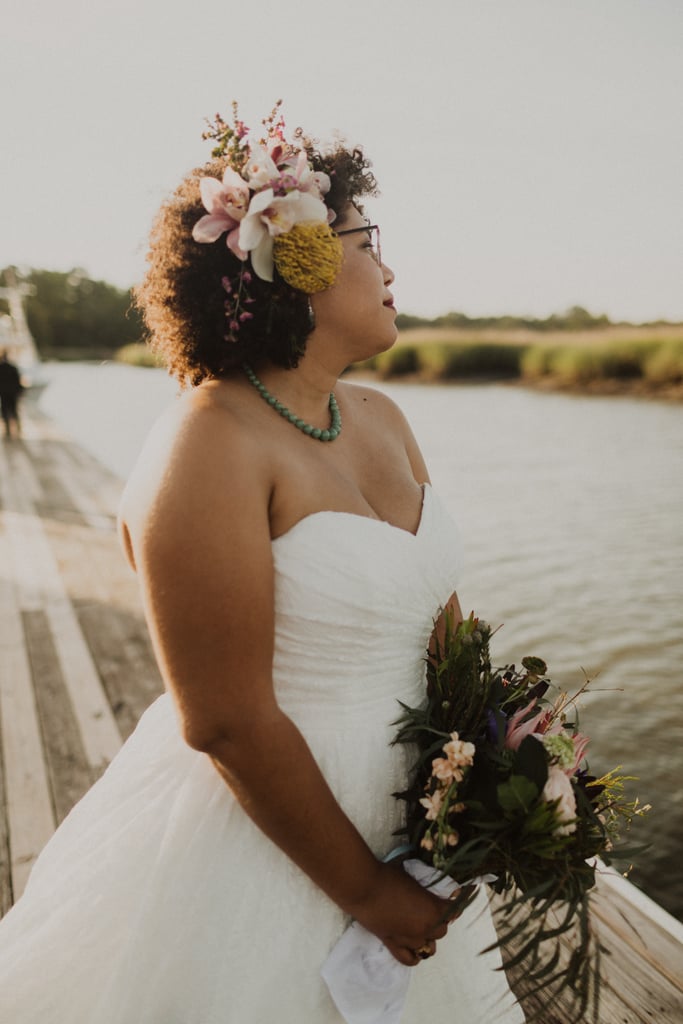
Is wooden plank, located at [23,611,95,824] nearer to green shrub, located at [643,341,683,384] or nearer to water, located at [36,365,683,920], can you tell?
water, located at [36,365,683,920]

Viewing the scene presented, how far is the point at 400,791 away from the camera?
1251 millimetres

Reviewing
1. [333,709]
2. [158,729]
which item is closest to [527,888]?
[333,709]

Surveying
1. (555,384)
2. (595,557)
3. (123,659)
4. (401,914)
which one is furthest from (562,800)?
(555,384)

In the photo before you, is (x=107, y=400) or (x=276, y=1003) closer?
(x=276, y=1003)

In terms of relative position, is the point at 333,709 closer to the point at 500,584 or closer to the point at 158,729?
the point at 158,729

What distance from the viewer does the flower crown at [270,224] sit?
116cm

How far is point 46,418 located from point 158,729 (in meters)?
14.7

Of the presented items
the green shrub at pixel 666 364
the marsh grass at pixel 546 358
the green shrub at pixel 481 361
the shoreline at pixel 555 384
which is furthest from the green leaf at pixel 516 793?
the green shrub at pixel 481 361

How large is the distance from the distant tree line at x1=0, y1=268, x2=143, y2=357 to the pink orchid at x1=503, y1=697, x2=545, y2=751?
215 ft

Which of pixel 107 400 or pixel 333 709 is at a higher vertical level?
pixel 333 709

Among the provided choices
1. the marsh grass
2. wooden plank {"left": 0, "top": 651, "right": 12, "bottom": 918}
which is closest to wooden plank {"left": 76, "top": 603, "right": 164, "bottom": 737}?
wooden plank {"left": 0, "top": 651, "right": 12, "bottom": 918}

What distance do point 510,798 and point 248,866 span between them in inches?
18.7

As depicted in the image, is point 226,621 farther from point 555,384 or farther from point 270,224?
point 555,384

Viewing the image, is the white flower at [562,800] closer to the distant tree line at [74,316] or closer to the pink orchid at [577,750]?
the pink orchid at [577,750]
